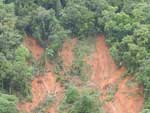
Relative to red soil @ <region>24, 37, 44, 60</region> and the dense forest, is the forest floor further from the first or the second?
the dense forest

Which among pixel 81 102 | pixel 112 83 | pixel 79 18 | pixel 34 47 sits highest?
pixel 79 18

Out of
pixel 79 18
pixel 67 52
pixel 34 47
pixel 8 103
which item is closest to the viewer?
pixel 8 103

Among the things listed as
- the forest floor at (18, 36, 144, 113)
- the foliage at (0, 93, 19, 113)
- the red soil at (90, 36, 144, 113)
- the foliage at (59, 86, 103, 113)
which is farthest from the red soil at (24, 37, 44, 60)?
the foliage at (0, 93, 19, 113)

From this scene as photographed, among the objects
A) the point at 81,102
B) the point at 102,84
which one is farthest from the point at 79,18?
the point at 81,102

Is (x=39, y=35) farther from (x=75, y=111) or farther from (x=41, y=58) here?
(x=75, y=111)

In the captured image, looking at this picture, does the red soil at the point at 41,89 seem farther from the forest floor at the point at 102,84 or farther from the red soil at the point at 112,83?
the red soil at the point at 112,83

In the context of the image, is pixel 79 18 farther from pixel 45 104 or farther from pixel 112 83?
pixel 45 104

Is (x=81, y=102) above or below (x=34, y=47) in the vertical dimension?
below

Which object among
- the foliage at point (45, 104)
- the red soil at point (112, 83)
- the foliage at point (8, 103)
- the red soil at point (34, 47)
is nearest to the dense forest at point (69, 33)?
the foliage at point (8, 103)
